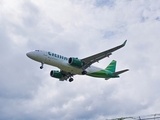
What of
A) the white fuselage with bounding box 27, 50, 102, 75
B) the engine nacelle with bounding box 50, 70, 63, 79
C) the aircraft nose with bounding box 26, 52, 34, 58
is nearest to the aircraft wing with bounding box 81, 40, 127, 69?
the white fuselage with bounding box 27, 50, 102, 75

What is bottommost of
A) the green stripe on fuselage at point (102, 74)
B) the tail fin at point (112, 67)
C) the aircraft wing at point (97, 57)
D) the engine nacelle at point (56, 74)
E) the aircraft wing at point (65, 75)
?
the aircraft wing at point (97, 57)

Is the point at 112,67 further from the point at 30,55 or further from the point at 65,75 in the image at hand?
the point at 30,55

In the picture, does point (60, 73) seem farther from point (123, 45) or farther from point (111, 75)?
point (123, 45)

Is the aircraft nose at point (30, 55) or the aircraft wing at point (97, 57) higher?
the aircraft nose at point (30, 55)

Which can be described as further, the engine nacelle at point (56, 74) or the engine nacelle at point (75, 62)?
the engine nacelle at point (56, 74)

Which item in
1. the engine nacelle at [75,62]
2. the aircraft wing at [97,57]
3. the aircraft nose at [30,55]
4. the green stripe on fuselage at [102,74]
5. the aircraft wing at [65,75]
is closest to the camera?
the aircraft wing at [97,57]

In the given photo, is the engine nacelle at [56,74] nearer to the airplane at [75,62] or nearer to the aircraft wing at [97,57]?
the airplane at [75,62]

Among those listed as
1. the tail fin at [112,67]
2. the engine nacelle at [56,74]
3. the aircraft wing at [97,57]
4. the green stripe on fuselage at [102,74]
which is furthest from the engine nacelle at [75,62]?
the tail fin at [112,67]

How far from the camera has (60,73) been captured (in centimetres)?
7481

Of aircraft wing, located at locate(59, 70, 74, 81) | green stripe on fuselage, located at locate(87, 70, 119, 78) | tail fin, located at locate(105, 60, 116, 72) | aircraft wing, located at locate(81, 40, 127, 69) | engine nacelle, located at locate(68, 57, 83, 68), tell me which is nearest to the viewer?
aircraft wing, located at locate(81, 40, 127, 69)

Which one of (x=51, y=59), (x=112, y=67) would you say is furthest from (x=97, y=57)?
(x=112, y=67)

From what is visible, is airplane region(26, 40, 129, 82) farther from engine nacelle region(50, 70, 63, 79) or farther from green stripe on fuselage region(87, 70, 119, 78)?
engine nacelle region(50, 70, 63, 79)

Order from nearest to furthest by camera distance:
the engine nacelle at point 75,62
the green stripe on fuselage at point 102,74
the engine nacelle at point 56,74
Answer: the engine nacelle at point 75,62, the green stripe on fuselage at point 102,74, the engine nacelle at point 56,74

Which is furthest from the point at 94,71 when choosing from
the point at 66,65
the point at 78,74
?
the point at 66,65
